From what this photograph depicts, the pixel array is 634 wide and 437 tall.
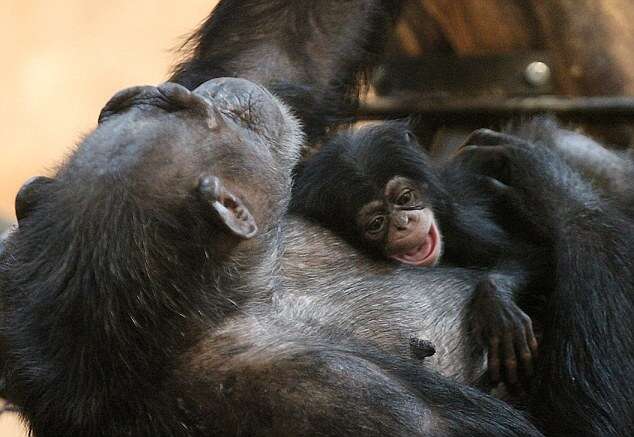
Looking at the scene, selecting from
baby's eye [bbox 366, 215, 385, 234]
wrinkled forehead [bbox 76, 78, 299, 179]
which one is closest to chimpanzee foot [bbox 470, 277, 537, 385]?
baby's eye [bbox 366, 215, 385, 234]

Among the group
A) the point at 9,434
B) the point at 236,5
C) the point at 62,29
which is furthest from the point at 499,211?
the point at 62,29

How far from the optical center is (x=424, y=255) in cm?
329

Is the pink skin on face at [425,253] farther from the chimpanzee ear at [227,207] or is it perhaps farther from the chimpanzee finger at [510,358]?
the chimpanzee ear at [227,207]

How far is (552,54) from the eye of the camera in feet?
15.4

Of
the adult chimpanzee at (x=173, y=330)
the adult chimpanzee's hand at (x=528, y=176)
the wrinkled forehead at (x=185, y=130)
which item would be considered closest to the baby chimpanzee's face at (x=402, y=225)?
the adult chimpanzee's hand at (x=528, y=176)

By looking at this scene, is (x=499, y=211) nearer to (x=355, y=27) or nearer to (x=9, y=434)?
(x=355, y=27)

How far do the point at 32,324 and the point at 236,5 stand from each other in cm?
152

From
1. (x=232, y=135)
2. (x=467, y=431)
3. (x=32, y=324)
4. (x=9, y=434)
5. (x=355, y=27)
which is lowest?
(x=9, y=434)

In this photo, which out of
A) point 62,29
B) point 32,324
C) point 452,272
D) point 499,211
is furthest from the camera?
point 62,29

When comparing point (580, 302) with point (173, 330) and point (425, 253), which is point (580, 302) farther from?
point (173, 330)

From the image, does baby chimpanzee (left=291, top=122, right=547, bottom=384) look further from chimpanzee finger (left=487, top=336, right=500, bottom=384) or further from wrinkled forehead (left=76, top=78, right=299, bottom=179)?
wrinkled forehead (left=76, top=78, right=299, bottom=179)

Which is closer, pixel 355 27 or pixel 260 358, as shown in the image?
pixel 260 358

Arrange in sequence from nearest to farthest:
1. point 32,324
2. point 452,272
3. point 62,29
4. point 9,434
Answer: point 32,324, point 452,272, point 9,434, point 62,29

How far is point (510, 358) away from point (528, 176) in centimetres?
66
